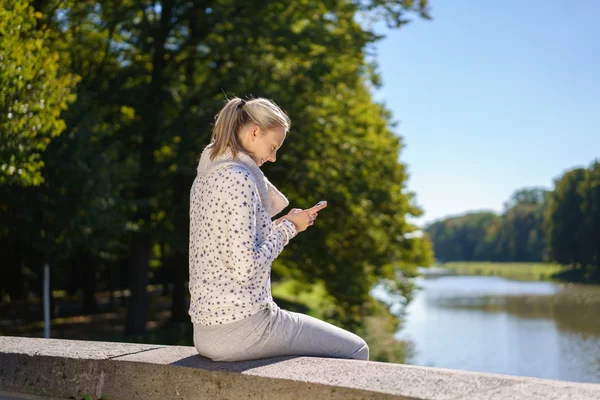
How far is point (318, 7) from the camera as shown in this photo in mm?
15172

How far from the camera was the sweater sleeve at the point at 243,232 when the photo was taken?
322 centimetres

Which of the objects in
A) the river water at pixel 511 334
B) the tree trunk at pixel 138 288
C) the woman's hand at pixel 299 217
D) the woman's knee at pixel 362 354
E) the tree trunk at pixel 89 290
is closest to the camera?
the woman's hand at pixel 299 217

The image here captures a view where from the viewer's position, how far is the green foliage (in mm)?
6453

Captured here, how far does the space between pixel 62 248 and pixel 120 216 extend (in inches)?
43.4

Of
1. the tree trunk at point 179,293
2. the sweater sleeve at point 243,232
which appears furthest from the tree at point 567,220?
the sweater sleeve at point 243,232

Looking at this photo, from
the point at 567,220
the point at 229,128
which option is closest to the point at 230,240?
the point at 229,128

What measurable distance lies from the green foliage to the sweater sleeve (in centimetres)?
Answer: 385

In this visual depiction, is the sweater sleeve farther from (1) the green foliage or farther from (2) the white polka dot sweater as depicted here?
(1) the green foliage

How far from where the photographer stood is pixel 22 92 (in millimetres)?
6852

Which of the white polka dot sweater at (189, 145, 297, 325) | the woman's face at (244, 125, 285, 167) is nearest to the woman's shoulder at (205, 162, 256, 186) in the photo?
the white polka dot sweater at (189, 145, 297, 325)

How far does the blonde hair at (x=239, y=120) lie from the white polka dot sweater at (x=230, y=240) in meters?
0.05

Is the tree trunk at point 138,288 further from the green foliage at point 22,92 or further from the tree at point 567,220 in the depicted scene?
the tree at point 567,220

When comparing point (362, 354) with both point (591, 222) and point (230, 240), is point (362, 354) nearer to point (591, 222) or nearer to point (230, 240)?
point (230, 240)

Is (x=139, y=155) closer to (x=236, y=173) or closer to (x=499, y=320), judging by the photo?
(x=236, y=173)
